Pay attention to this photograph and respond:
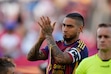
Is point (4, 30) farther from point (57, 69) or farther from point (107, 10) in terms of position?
point (57, 69)

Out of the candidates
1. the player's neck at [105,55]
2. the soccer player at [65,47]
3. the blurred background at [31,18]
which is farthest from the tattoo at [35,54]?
the blurred background at [31,18]

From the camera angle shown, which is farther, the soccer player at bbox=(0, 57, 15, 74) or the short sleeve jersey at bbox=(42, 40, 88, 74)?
the short sleeve jersey at bbox=(42, 40, 88, 74)

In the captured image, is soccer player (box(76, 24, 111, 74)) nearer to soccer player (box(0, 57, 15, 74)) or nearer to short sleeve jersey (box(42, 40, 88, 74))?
short sleeve jersey (box(42, 40, 88, 74))

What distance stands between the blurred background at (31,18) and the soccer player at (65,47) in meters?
6.19

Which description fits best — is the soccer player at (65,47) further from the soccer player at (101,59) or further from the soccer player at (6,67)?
the soccer player at (6,67)

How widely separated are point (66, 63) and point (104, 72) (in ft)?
2.38

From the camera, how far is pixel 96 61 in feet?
20.4

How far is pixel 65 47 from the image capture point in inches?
272

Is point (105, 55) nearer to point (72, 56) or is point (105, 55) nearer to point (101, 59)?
point (101, 59)

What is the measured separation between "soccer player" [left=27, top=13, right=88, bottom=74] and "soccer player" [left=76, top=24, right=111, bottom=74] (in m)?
0.43

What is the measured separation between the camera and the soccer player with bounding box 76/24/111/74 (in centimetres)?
611

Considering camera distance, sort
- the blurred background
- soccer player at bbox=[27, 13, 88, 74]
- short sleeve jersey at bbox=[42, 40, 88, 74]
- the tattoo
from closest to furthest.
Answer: soccer player at bbox=[27, 13, 88, 74], short sleeve jersey at bbox=[42, 40, 88, 74], the tattoo, the blurred background

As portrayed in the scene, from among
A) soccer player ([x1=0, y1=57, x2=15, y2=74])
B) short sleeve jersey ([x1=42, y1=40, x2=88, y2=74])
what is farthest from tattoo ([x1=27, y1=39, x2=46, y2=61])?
soccer player ([x1=0, y1=57, x2=15, y2=74])

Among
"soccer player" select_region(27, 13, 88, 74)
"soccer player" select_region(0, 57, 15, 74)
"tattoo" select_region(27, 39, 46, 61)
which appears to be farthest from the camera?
"tattoo" select_region(27, 39, 46, 61)
